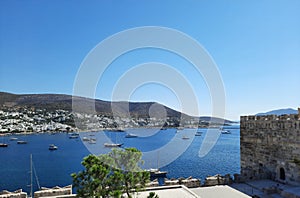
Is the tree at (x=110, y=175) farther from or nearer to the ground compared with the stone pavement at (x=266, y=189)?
farther from the ground

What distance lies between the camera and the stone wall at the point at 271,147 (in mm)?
12047

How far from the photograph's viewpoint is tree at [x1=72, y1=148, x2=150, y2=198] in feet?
22.3

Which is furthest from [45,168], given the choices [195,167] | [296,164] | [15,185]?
[296,164]

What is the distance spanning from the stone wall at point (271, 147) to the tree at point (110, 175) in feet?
24.7

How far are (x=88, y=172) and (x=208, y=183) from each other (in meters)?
6.98

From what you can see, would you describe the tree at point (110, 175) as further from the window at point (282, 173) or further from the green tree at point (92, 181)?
the window at point (282, 173)

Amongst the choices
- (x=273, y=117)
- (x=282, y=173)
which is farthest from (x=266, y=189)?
(x=273, y=117)

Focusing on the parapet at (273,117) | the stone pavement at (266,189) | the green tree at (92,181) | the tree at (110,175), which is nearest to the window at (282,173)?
the stone pavement at (266,189)

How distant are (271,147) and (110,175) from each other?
9985 mm

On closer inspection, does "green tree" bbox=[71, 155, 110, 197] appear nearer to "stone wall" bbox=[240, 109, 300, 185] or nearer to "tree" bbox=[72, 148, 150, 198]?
"tree" bbox=[72, 148, 150, 198]

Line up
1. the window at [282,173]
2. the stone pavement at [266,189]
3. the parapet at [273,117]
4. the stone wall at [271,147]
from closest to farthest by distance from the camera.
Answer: the stone pavement at [266,189]
the stone wall at [271,147]
the parapet at [273,117]
the window at [282,173]

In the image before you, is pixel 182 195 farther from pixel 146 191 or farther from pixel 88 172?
pixel 88 172

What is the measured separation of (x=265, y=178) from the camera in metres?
13.5

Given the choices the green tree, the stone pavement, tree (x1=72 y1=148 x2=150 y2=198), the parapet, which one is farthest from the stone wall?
the green tree
